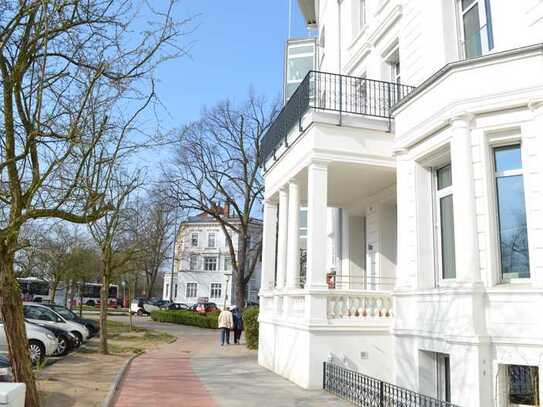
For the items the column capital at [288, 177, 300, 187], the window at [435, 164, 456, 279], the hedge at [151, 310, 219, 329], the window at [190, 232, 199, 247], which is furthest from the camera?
the window at [190, 232, 199, 247]

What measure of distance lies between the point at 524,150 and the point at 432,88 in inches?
85.9

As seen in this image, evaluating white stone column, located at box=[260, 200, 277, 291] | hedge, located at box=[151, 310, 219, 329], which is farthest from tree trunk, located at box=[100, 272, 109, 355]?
hedge, located at box=[151, 310, 219, 329]

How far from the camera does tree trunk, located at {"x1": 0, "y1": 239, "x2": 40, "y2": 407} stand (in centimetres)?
737

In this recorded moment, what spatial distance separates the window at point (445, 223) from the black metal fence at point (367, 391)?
248cm

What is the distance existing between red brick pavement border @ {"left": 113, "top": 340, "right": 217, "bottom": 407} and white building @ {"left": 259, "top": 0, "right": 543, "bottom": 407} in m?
2.42

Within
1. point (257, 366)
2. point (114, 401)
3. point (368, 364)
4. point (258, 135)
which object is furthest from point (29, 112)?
point (258, 135)

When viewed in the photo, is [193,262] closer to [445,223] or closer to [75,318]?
[75,318]

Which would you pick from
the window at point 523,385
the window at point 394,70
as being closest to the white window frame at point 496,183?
the window at point 523,385

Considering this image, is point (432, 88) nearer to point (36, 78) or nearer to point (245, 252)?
point (36, 78)

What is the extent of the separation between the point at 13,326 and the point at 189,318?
32.3 meters

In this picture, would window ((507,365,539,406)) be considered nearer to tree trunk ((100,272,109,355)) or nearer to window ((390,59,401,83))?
window ((390,59,401,83))

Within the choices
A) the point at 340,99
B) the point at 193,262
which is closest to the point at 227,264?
the point at 193,262

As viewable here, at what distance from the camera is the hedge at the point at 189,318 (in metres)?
36.6

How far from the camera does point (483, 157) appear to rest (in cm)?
896
